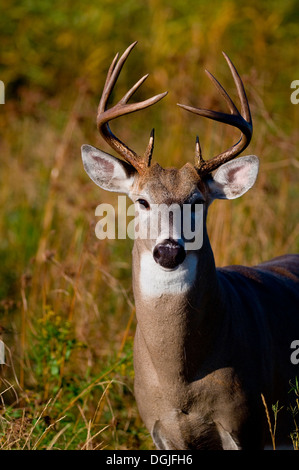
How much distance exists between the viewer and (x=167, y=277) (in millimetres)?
3605

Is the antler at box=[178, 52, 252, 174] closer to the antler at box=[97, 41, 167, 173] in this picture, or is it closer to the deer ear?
the deer ear

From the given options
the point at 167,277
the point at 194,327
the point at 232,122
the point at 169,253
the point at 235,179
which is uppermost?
the point at 232,122

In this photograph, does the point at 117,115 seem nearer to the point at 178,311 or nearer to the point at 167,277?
the point at 167,277

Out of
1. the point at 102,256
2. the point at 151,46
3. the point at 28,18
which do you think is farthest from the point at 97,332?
the point at 28,18

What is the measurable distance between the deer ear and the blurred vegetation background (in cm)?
98

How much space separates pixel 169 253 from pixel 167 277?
193 millimetres

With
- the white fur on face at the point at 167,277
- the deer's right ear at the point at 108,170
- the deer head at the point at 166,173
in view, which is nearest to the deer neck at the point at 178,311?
the white fur on face at the point at 167,277

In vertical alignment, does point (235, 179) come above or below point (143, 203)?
above

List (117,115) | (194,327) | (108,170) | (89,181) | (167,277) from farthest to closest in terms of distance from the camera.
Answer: (89,181) → (108,170) → (117,115) → (194,327) → (167,277)

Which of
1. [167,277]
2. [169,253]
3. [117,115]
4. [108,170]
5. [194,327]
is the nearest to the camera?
[169,253]

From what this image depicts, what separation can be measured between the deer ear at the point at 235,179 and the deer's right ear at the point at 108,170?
0.41 meters

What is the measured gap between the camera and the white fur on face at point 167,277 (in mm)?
3598

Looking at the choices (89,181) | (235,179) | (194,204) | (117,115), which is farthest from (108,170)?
(89,181)

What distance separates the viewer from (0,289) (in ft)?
20.4
